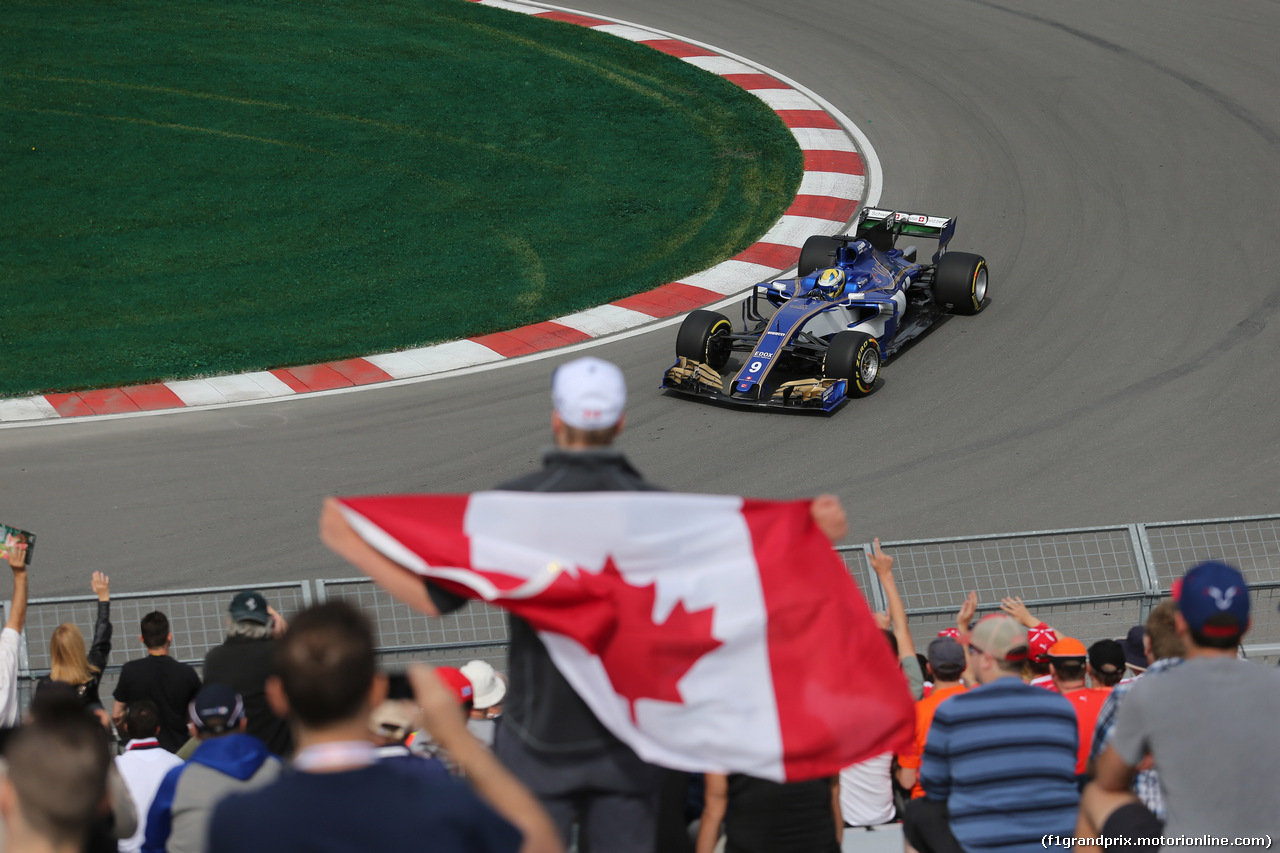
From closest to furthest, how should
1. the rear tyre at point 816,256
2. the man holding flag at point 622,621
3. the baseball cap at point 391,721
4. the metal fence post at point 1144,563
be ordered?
the man holding flag at point 622,621 → the baseball cap at point 391,721 → the metal fence post at point 1144,563 → the rear tyre at point 816,256

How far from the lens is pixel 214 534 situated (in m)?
10.4

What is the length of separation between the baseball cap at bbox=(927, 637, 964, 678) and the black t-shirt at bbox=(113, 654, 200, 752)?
3380mm

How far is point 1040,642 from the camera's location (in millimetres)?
5922

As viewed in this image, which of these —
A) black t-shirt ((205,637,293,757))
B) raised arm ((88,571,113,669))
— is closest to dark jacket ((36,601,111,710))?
raised arm ((88,571,113,669))

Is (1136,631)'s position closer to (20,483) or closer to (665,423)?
(665,423)

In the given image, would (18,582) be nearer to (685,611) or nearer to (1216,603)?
(685,611)

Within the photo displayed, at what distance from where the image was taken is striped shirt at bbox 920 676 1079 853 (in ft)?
13.6

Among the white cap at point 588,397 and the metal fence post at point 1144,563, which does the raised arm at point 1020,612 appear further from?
the white cap at point 588,397

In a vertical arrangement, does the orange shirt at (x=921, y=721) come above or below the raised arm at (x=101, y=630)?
below

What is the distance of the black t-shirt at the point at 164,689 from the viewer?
6.08 meters

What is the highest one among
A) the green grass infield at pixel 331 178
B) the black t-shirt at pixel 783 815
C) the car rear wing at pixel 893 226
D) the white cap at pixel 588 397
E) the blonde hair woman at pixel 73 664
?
the green grass infield at pixel 331 178

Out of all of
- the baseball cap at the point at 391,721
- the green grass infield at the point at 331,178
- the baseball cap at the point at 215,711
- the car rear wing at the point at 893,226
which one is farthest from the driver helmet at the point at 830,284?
the baseball cap at the point at 215,711

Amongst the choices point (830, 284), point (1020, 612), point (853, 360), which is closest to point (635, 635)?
point (1020, 612)

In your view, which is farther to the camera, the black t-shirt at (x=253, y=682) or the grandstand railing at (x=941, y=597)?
the grandstand railing at (x=941, y=597)
